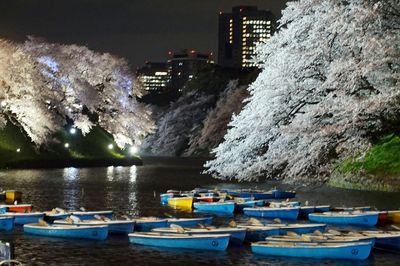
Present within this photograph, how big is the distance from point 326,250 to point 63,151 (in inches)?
2293

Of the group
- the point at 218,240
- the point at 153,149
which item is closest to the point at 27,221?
the point at 218,240

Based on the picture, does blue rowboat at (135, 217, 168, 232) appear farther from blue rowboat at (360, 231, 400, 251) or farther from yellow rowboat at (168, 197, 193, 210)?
yellow rowboat at (168, 197, 193, 210)

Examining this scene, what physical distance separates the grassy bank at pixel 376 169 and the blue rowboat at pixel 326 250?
19.4 m

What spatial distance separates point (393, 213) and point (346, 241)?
28.1 ft

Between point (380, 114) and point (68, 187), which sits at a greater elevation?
point (380, 114)

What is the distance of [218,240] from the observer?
2269 centimetres

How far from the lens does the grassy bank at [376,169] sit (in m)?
40.6

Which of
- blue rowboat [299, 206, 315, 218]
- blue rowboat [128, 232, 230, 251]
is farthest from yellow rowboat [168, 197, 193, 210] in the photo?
Result: blue rowboat [128, 232, 230, 251]

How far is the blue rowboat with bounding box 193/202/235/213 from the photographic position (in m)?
33.8

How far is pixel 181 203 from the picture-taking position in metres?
36.5

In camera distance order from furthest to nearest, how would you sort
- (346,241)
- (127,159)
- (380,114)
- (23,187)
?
1. (127,159)
2. (23,187)
3. (380,114)
4. (346,241)

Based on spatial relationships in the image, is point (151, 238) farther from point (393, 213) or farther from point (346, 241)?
point (393, 213)

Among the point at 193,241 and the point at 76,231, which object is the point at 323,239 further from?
the point at 76,231

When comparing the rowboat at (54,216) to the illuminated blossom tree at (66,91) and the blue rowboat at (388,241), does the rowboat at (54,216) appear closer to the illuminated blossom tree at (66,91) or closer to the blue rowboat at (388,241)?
the blue rowboat at (388,241)
